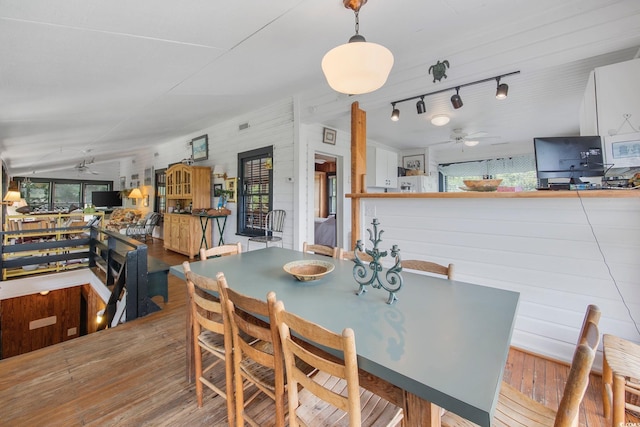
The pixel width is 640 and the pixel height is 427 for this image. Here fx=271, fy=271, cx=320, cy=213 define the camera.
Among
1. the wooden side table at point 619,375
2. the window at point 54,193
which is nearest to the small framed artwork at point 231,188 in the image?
the wooden side table at point 619,375

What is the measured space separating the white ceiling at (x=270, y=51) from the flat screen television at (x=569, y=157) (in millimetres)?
757

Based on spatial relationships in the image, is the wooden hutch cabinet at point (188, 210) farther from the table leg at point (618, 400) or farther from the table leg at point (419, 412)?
the table leg at point (618, 400)

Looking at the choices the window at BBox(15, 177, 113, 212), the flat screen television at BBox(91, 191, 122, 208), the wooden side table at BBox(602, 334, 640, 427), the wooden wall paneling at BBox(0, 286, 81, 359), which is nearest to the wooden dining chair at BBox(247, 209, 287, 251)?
the wooden wall paneling at BBox(0, 286, 81, 359)

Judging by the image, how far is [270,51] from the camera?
2.72 metres

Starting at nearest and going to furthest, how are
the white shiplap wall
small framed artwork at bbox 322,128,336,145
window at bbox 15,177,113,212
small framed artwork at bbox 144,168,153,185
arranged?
the white shiplap wall < small framed artwork at bbox 322,128,336,145 < small framed artwork at bbox 144,168,153,185 < window at bbox 15,177,113,212

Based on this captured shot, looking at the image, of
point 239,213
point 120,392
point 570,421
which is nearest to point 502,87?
point 570,421

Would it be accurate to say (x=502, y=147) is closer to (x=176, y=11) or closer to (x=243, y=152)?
(x=243, y=152)

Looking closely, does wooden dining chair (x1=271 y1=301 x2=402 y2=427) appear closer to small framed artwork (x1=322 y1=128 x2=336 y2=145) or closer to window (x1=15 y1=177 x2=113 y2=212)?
small framed artwork (x1=322 y1=128 x2=336 y2=145)

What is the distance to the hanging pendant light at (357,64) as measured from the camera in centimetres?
→ 149

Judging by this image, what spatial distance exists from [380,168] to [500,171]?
3.19 meters

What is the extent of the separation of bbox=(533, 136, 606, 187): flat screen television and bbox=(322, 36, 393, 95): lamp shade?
1380 millimetres

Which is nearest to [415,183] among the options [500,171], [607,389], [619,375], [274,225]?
[500,171]

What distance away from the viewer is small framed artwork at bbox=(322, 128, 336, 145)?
473 cm

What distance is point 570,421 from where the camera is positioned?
2.28 feet
